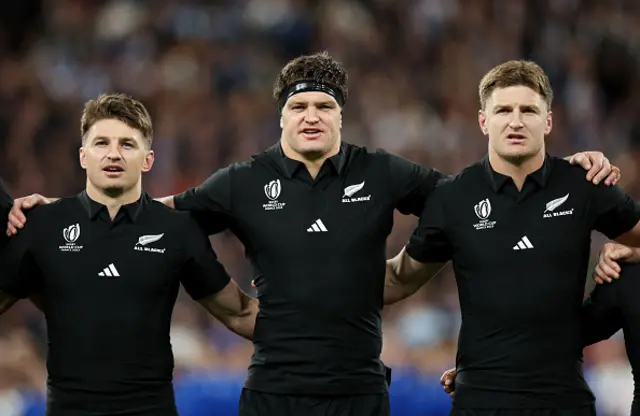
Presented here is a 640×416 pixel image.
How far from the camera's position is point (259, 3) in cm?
1179

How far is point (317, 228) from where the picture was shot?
520 centimetres

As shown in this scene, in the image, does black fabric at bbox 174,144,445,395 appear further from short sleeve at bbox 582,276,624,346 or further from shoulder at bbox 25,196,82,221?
short sleeve at bbox 582,276,624,346

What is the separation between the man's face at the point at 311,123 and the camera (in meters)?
5.24

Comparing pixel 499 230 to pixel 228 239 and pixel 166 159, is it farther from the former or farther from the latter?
pixel 166 159

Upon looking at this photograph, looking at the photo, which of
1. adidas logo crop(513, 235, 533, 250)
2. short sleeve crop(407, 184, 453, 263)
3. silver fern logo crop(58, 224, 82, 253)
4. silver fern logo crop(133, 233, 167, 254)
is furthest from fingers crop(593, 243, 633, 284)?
silver fern logo crop(58, 224, 82, 253)

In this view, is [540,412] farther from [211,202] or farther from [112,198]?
[112,198]

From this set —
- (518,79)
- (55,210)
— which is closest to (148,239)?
(55,210)

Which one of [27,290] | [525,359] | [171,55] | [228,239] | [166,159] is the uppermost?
[171,55]

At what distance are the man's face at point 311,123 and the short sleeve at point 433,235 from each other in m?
0.50

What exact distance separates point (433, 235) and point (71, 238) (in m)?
1.53

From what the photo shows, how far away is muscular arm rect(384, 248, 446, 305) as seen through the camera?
18.1 ft

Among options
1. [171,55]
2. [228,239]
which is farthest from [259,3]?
[228,239]

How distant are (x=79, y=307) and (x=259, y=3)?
7110mm

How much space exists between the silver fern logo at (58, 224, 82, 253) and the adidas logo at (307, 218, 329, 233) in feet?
3.17
